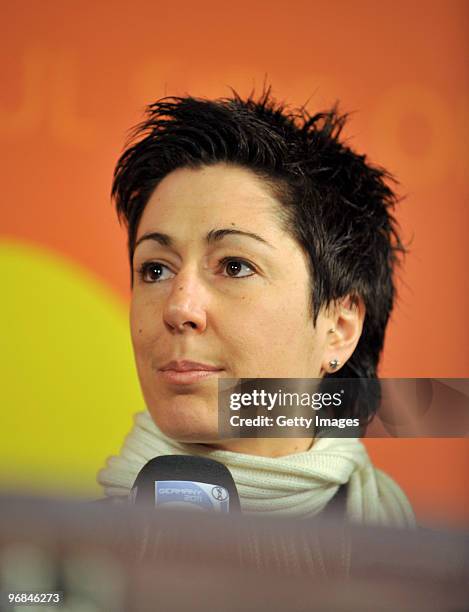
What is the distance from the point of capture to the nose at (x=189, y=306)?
1550mm

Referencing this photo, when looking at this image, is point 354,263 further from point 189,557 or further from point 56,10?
point 189,557

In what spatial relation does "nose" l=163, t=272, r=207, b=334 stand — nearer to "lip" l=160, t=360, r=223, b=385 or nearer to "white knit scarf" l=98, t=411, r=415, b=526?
"lip" l=160, t=360, r=223, b=385

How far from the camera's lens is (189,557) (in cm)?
58

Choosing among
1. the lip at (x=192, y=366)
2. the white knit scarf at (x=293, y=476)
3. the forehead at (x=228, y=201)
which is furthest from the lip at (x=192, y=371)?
the forehead at (x=228, y=201)

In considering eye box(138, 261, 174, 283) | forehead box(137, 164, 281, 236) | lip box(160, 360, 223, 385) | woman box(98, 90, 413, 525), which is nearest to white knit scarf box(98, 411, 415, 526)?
woman box(98, 90, 413, 525)

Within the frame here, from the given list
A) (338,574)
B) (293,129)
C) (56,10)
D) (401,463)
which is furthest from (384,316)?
(338,574)

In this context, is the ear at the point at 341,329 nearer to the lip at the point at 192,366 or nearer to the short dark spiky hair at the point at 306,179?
the short dark spiky hair at the point at 306,179

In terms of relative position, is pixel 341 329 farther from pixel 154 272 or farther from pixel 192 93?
pixel 192 93

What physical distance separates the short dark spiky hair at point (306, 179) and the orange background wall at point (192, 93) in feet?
0.13

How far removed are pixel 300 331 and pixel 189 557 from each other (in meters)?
1.01

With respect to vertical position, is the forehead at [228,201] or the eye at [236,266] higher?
the forehead at [228,201]

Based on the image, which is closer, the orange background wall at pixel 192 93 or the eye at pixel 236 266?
the eye at pixel 236 266

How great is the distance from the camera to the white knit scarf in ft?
5.08

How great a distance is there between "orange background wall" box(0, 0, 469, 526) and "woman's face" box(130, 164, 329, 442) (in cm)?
14
